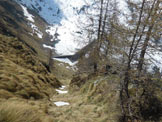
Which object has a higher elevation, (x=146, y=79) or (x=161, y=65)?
(x=161, y=65)

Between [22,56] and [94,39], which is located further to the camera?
[22,56]

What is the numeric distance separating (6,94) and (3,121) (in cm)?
351

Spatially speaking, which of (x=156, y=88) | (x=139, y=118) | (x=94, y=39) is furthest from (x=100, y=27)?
(x=139, y=118)

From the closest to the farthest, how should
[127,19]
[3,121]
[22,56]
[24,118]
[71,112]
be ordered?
[3,121] → [24,118] → [127,19] → [71,112] → [22,56]

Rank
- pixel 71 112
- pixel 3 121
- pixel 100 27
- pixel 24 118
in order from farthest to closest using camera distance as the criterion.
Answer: pixel 100 27 < pixel 71 112 < pixel 24 118 < pixel 3 121

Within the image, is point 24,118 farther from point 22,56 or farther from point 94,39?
point 22,56

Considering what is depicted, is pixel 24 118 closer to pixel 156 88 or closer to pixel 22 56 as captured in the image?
pixel 156 88

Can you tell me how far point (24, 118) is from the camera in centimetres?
307

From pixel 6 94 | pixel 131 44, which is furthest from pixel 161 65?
pixel 6 94

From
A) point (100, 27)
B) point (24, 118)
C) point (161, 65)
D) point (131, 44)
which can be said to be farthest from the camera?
point (100, 27)

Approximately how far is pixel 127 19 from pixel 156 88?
2.90m

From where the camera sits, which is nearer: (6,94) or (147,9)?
(147,9)

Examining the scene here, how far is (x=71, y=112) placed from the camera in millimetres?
6129

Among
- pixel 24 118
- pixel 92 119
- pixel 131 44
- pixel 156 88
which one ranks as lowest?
pixel 92 119
